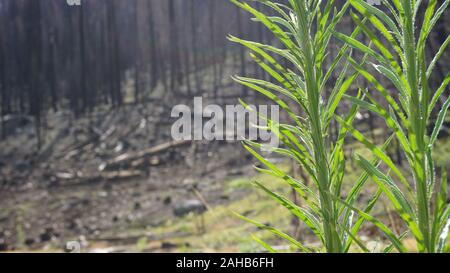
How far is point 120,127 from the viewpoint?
30.8 ft

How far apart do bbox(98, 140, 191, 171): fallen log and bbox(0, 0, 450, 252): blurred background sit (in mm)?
30

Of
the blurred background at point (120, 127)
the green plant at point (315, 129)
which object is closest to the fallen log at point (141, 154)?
the blurred background at point (120, 127)

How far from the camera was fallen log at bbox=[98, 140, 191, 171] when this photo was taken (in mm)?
8406

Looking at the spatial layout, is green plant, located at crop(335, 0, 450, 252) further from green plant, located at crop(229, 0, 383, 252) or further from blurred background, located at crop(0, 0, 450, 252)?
blurred background, located at crop(0, 0, 450, 252)

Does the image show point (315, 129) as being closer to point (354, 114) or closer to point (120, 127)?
point (354, 114)

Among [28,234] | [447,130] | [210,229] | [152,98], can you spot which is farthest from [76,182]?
[447,130]

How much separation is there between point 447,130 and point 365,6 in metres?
4.59

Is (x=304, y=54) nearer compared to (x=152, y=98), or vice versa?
(x=304, y=54)

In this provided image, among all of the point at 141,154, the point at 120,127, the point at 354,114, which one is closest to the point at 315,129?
the point at 354,114

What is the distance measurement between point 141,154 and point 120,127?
45.0 inches

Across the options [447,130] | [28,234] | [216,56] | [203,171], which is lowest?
[28,234]

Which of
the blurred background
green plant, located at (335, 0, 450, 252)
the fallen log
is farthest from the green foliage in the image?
the fallen log
